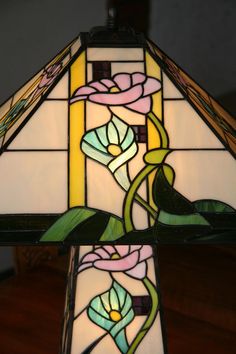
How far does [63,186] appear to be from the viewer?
0.48 metres

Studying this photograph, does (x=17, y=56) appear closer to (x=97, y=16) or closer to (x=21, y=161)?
(x=97, y=16)

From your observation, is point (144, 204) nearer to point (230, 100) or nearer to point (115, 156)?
point (115, 156)

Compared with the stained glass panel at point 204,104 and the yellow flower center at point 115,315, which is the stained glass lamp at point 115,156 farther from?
the yellow flower center at point 115,315

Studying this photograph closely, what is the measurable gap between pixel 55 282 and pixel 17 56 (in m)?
0.46

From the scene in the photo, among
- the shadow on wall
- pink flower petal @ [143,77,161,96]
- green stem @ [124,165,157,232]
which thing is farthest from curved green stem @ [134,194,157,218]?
the shadow on wall

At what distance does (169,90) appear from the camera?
0.52 metres

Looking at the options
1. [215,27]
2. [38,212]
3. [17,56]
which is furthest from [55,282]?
[215,27]

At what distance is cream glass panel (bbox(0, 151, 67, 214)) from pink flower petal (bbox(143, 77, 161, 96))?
0.10 m

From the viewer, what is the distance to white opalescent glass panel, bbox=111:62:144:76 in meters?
0.52

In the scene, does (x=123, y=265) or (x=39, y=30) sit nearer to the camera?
(x=123, y=265)

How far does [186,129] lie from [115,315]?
28cm

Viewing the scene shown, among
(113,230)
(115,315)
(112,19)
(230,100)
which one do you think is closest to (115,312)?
(115,315)

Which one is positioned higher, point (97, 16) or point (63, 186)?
point (97, 16)

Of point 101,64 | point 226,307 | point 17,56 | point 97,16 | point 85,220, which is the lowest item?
point 226,307
